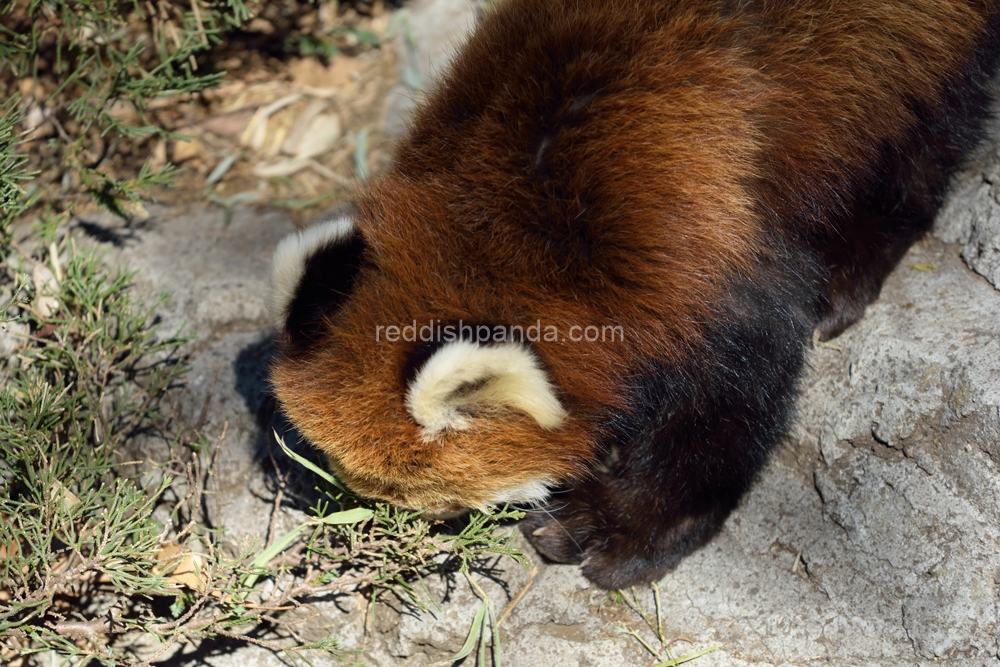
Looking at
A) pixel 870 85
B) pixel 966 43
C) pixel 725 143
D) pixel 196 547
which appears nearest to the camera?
pixel 725 143

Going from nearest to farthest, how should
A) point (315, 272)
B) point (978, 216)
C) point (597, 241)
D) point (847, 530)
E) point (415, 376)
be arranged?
point (415, 376)
point (597, 241)
point (315, 272)
point (847, 530)
point (978, 216)

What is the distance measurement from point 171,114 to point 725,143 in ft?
9.78

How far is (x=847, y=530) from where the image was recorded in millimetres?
2441

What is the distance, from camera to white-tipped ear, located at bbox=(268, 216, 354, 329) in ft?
7.02

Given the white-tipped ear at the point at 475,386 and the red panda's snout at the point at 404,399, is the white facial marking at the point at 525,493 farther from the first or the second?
the white-tipped ear at the point at 475,386

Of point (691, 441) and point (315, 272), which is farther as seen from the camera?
point (691, 441)

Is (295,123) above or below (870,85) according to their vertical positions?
below

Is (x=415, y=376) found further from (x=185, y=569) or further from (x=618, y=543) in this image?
(x=185, y=569)

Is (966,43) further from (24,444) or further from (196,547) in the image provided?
(24,444)

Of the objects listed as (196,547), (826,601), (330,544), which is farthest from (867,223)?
(196,547)

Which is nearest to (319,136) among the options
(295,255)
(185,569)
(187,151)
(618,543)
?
(187,151)

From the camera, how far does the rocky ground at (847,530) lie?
231 cm

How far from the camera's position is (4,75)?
3.48 metres

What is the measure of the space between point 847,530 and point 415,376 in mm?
1472
